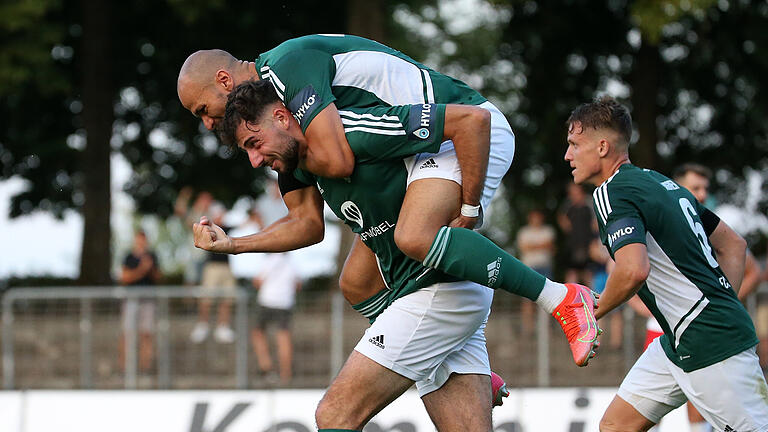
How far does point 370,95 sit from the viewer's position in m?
4.81

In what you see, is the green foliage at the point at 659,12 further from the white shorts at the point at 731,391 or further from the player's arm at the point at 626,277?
the player's arm at the point at 626,277

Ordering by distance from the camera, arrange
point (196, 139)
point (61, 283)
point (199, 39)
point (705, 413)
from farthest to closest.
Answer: point (196, 139), point (61, 283), point (199, 39), point (705, 413)

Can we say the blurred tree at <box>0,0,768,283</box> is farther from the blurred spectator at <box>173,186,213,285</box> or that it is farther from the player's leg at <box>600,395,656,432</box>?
the player's leg at <box>600,395,656,432</box>

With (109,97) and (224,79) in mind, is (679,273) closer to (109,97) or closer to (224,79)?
(224,79)

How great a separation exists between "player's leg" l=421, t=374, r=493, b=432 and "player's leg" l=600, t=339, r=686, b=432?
1133mm

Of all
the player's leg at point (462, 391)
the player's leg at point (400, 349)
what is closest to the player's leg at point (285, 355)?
the player's leg at point (462, 391)

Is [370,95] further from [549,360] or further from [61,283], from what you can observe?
[61,283]

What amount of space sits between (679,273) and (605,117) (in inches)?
31.5

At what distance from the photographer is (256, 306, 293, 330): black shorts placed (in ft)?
40.8

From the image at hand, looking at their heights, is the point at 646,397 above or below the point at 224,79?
below

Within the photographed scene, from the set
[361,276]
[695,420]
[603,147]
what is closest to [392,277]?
[361,276]

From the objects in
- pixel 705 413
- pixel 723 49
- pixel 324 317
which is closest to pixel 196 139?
pixel 723 49

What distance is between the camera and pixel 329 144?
4.54 metres

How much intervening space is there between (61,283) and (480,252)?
61.8ft
